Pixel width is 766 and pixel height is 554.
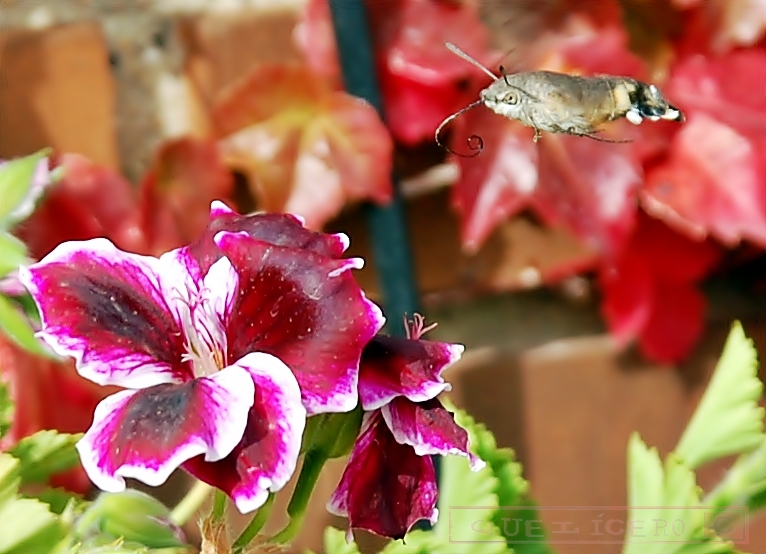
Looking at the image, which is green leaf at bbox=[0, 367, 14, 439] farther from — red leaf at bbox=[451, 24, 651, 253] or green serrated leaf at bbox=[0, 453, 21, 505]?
red leaf at bbox=[451, 24, 651, 253]

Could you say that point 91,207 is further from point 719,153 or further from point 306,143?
point 719,153

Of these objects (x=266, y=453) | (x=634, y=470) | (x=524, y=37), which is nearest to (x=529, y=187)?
(x=524, y=37)

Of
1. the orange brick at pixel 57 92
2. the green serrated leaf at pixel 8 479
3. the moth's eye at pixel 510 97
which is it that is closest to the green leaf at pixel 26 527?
the green serrated leaf at pixel 8 479

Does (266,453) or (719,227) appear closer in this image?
(266,453)

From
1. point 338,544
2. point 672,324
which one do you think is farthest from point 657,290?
point 338,544

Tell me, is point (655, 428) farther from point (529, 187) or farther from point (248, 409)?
point (248, 409)

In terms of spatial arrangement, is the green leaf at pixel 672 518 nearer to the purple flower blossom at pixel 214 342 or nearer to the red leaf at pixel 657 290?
the purple flower blossom at pixel 214 342
